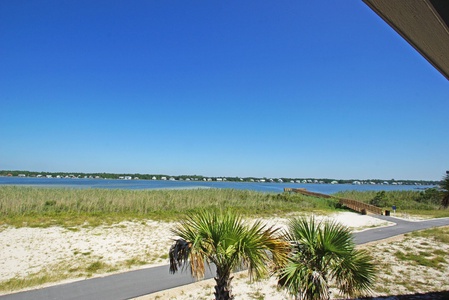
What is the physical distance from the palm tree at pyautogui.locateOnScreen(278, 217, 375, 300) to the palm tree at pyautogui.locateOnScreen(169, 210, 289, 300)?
16.4 inches

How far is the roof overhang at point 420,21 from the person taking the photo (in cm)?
181

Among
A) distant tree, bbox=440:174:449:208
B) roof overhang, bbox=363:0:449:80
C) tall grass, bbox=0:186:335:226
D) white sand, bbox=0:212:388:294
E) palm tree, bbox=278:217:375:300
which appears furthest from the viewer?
tall grass, bbox=0:186:335:226

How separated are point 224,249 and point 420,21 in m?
4.30

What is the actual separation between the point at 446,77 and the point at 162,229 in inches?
659

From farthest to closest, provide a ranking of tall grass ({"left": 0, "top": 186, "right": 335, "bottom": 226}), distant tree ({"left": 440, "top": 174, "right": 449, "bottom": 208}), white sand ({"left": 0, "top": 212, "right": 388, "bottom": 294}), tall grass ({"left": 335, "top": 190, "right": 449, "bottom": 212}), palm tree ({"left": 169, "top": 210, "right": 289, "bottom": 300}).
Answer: tall grass ({"left": 335, "top": 190, "right": 449, "bottom": 212}) < tall grass ({"left": 0, "top": 186, "right": 335, "bottom": 226}) < distant tree ({"left": 440, "top": 174, "right": 449, "bottom": 208}) < white sand ({"left": 0, "top": 212, "right": 388, "bottom": 294}) < palm tree ({"left": 169, "top": 210, "right": 289, "bottom": 300})

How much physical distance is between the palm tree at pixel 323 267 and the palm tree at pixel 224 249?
418 millimetres

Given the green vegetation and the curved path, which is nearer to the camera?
the curved path

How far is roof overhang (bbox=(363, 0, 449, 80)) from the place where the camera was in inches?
71.4

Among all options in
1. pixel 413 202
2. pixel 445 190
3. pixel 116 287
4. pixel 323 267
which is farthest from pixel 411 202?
pixel 116 287

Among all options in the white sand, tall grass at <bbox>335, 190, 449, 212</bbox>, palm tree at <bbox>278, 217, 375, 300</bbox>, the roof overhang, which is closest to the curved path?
the white sand

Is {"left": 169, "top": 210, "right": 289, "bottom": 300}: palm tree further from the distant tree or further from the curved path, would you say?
the distant tree

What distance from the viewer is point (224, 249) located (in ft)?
15.6

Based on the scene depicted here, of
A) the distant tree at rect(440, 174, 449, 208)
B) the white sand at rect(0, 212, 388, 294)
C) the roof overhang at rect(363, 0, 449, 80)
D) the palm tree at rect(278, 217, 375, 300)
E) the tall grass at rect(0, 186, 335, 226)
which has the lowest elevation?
the white sand at rect(0, 212, 388, 294)

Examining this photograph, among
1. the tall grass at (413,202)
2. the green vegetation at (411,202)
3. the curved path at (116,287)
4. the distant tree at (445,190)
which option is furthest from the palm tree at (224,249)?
the tall grass at (413,202)
